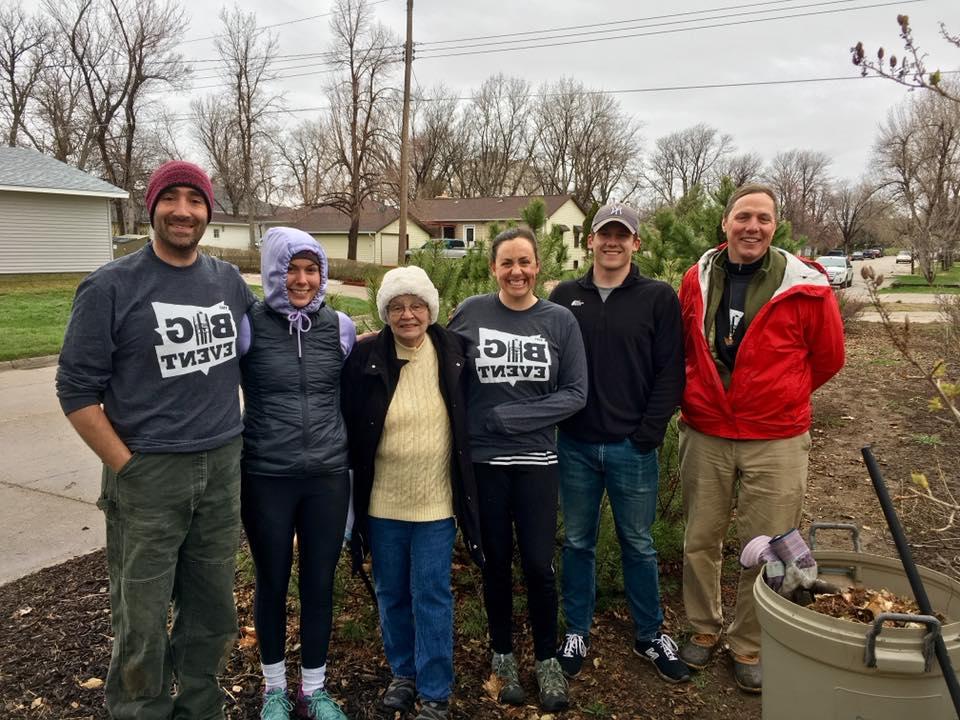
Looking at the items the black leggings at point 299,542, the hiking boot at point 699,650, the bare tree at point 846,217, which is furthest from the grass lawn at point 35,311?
the bare tree at point 846,217

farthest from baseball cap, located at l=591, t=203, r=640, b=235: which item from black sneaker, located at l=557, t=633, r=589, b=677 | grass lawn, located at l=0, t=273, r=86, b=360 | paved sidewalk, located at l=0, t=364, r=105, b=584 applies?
grass lawn, located at l=0, t=273, r=86, b=360

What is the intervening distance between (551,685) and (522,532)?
683mm

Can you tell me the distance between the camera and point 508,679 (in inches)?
118

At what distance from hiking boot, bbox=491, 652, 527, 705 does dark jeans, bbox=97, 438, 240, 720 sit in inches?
44.6

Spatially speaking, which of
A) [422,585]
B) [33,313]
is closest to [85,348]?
[422,585]

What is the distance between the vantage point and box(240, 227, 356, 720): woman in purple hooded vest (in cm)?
257

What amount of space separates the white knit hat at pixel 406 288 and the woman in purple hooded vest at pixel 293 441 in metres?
0.22

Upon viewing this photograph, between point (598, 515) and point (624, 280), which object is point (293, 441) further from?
point (624, 280)

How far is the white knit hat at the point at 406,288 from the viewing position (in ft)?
8.82

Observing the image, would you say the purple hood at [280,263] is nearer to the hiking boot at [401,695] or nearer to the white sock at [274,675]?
the white sock at [274,675]

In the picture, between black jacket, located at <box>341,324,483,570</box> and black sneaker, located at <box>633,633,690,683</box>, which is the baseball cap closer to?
black jacket, located at <box>341,324,483,570</box>

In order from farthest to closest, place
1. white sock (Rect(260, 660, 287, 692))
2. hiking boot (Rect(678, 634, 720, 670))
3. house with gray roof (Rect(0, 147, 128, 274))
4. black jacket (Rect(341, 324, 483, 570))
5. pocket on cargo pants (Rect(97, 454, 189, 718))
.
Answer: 1. house with gray roof (Rect(0, 147, 128, 274))
2. hiking boot (Rect(678, 634, 720, 670))
3. white sock (Rect(260, 660, 287, 692))
4. black jacket (Rect(341, 324, 483, 570))
5. pocket on cargo pants (Rect(97, 454, 189, 718))

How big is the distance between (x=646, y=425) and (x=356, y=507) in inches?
49.7

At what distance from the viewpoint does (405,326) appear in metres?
2.72
